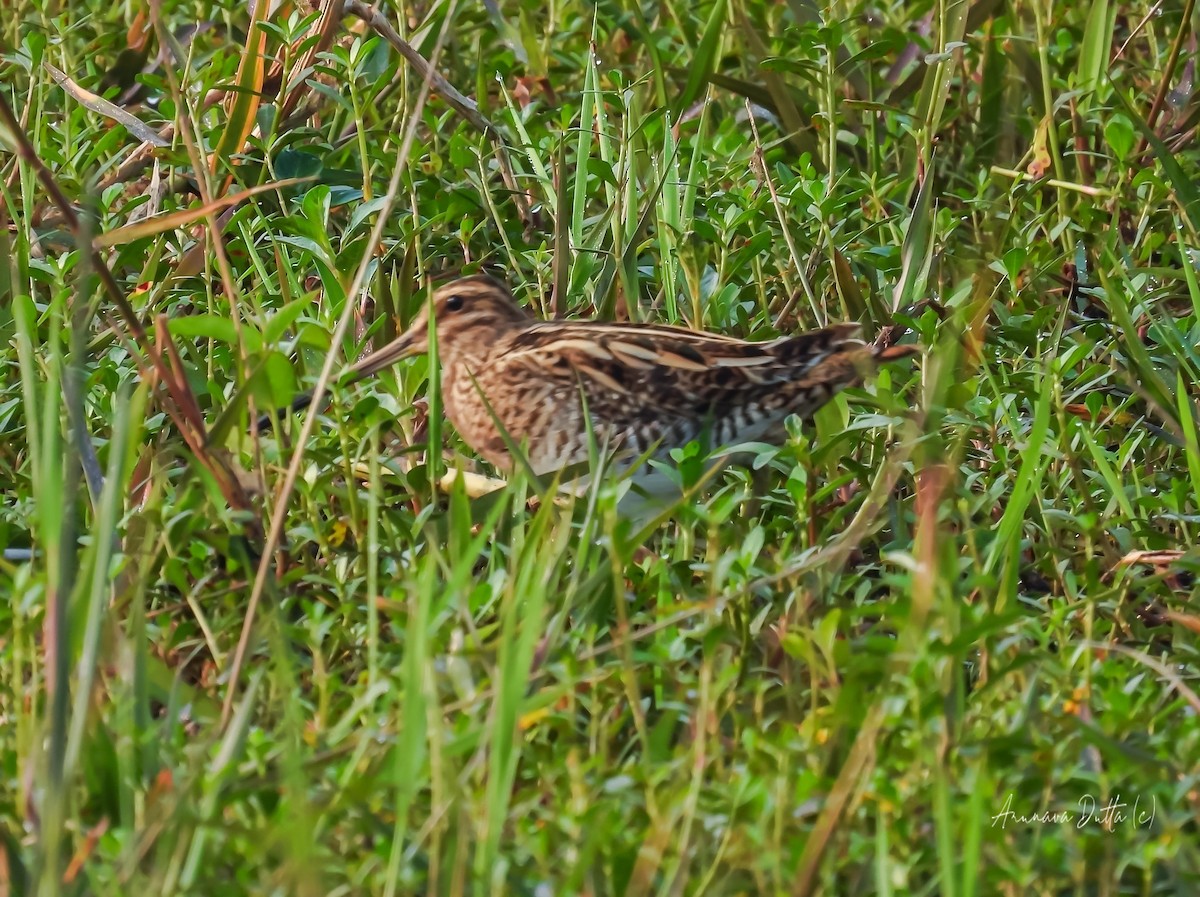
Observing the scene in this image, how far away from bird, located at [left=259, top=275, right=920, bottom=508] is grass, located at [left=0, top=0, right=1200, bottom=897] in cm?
11

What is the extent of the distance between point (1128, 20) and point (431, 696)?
13.3 ft

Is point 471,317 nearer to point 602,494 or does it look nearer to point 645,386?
point 645,386

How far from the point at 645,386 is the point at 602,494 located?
33.7 inches

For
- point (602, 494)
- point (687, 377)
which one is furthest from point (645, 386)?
point (602, 494)

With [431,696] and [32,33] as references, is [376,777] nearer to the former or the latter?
[431,696]

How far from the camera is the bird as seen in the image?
356 centimetres

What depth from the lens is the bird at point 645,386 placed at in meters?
3.56

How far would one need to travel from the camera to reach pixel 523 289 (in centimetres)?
436

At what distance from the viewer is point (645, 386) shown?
11.7 ft

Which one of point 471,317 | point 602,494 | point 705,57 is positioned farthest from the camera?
point 705,57

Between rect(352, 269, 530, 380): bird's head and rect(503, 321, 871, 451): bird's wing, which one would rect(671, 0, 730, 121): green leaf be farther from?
rect(503, 321, 871, 451): bird's wing

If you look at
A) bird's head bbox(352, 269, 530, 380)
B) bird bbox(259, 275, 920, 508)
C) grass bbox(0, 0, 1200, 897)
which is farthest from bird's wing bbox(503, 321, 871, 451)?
bird's head bbox(352, 269, 530, 380)

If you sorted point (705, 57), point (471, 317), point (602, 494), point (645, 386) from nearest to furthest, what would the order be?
1. point (602, 494)
2. point (645, 386)
3. point (471, 317)
4. point (705, 57)

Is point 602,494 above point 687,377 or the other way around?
above
